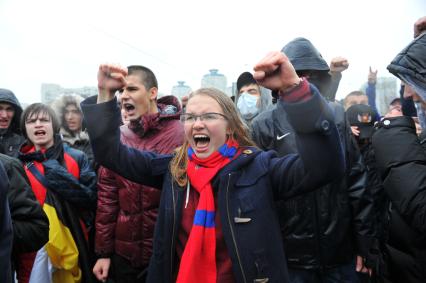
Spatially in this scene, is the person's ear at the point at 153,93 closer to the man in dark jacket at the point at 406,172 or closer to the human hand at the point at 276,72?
the human hand at the point at 276,72

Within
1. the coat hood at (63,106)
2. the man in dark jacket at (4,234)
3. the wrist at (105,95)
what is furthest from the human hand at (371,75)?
the man in dark jacket at (4,234)

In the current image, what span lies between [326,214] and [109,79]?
1651 mm

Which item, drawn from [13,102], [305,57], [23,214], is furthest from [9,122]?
[305,57]

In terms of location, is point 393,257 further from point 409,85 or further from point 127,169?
point 127,169

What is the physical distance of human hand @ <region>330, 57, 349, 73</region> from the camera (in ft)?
11.9

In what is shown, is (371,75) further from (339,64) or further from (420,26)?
(420,26)

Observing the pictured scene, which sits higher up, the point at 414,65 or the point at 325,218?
the point at 414,65

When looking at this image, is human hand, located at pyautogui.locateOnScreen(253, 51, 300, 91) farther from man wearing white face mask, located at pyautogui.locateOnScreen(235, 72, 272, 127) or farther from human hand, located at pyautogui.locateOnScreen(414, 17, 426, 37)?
man wearing white face mask, located at pyautogui.locateOnScreen(235, 72, 272, 127)

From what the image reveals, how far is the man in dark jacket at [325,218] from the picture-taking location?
249 centimetres

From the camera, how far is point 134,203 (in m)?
2.77

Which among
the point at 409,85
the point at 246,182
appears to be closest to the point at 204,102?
the point at 246,182

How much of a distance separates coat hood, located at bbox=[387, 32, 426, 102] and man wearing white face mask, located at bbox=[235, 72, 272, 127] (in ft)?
8.93

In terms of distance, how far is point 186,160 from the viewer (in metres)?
2.06

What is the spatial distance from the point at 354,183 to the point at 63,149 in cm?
253
